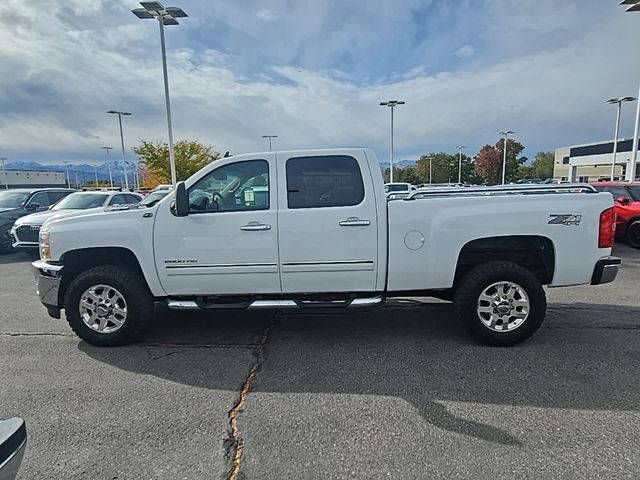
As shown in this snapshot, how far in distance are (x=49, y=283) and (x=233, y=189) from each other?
2.24 meters

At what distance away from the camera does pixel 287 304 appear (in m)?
4.09

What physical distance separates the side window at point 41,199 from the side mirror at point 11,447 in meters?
12.3

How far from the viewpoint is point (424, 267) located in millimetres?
4059

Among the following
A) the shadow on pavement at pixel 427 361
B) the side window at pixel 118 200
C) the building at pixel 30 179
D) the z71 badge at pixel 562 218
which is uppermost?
the building at pixel 30 179

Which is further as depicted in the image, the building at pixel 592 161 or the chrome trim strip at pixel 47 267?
the building at pixel 592 161

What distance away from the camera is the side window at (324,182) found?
13.5 ft

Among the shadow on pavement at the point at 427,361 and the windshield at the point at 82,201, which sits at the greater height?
the windshield at the point at 82,201

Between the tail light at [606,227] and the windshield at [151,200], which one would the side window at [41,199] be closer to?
the windshield at [151,200]

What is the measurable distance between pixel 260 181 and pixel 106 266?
6.31ft

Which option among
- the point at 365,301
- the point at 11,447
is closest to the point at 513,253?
the point at 365,301

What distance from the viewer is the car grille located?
31.0 feet

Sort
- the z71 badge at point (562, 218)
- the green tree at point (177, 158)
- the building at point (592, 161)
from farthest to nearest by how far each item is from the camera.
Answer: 1. the building at point (592, 161)
2. the green tree at point (177, 158)
3. the z71 badge at point (562, 218)

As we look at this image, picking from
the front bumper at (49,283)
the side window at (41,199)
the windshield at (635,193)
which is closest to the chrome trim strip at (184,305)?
the front bumper at (49,283)

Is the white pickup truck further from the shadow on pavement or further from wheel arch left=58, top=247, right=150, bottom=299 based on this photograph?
the shadow on pavement
